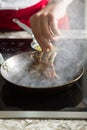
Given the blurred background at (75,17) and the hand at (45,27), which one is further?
the blurred background at (75,17)

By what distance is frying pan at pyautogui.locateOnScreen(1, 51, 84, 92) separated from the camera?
32.7 inches

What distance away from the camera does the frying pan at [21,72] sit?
83 cm

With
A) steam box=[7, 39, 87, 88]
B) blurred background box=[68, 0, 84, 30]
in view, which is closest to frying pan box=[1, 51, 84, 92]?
steam box=[7, 39, 87, 88]

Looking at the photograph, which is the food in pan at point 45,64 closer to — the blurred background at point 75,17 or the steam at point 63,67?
the steam at point 63,67

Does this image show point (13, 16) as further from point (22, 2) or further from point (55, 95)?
point (55, 95)

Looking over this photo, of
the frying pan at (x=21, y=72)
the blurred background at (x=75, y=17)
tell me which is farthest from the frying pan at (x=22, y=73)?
the blurred background at (x=75, y=17)

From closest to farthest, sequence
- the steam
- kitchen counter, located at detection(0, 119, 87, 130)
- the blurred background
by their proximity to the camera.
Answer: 1. kitchen counter, located at detection(0, 119, 87, 130)
2. the steam
3. the blurred background

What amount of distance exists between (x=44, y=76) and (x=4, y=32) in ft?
1.56

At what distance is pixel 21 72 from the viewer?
96cm

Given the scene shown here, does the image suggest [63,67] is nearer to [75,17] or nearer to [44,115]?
[44,115]

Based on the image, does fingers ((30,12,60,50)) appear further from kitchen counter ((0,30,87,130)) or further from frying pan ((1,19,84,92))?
kitchen counter ((0,30,87,130))

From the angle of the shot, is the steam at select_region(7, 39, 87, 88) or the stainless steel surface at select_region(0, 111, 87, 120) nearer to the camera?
the stainless steel surface at select_region(0, 111, 87, 120)

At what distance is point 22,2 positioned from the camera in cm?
137

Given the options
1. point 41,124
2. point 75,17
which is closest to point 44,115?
point 41,124
